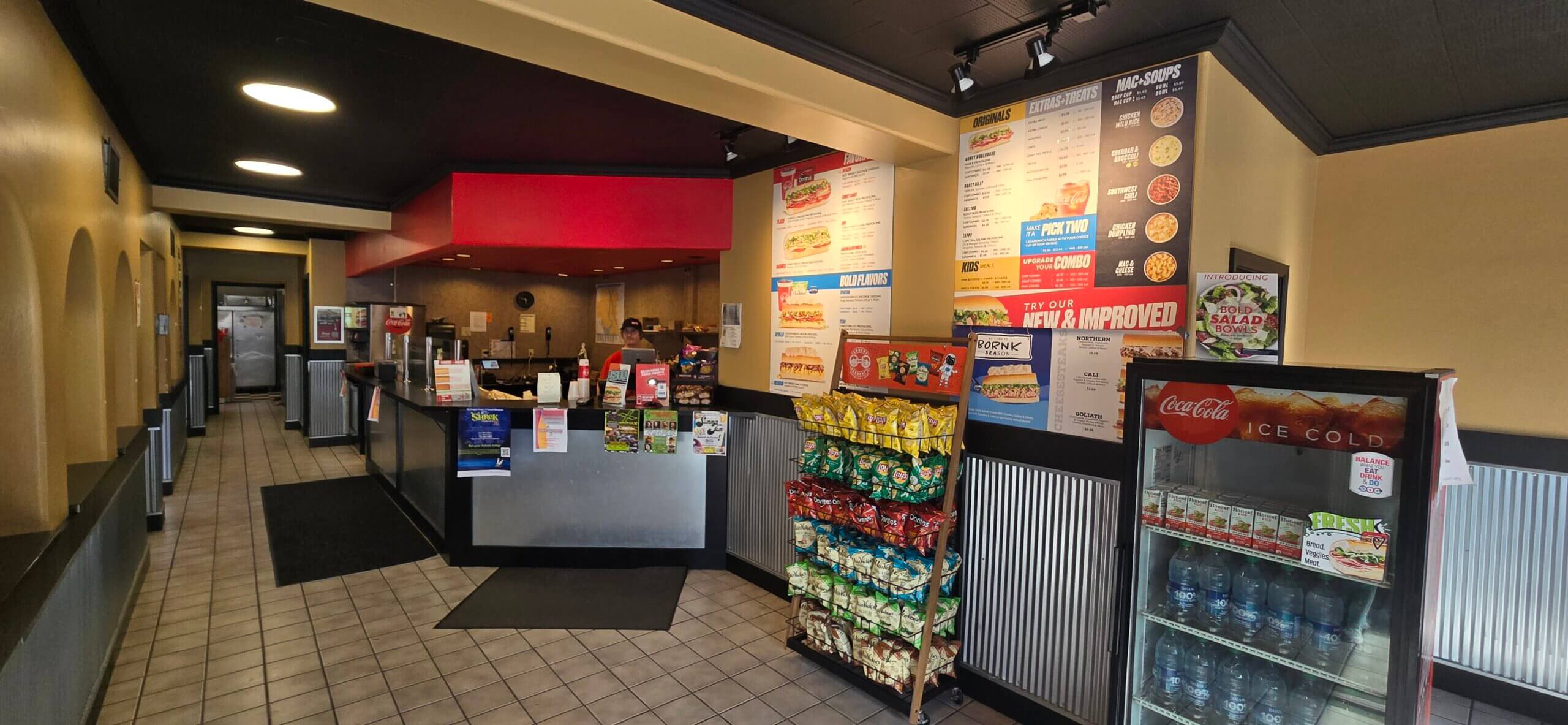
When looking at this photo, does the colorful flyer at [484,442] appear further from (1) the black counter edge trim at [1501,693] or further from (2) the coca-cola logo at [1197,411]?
(1) the black counter edge trim at [1501,693]

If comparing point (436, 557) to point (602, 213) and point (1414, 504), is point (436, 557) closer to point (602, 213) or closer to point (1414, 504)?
point (602, 213)

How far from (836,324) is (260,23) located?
3029 millimetres

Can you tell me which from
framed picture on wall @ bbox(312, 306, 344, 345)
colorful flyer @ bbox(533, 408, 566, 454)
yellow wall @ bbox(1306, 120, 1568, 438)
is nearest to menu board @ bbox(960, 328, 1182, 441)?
yellow wall @ bbox(1306, 120, 1568, 438)

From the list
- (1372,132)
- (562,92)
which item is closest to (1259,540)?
(1372,132)

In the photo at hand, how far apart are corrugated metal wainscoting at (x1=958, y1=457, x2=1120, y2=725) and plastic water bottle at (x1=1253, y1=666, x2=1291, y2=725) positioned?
51cm

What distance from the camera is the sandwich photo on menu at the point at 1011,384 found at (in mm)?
3008

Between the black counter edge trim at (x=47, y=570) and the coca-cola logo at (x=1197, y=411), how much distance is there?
3379 mm

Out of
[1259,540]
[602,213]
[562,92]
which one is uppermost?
[562,92]

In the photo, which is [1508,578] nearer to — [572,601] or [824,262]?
[824,262]

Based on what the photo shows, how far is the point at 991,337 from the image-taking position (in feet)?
10.3

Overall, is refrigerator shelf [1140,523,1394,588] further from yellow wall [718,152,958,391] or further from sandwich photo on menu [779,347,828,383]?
sandwich photo on menu [779,347,828,383]

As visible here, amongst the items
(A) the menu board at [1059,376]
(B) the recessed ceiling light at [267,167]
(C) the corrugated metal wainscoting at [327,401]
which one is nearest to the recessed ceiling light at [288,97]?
(B) the recessed ceiling light at [267,167]

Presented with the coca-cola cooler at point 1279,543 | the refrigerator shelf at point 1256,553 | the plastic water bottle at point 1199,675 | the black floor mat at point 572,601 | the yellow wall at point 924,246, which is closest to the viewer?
the coca-cola cooler at point 1279,543

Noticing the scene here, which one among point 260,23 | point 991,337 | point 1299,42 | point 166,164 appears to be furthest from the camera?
point 166,164
